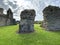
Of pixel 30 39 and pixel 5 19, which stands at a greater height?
pixel 5 19

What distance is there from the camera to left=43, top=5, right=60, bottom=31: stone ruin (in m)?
43.9

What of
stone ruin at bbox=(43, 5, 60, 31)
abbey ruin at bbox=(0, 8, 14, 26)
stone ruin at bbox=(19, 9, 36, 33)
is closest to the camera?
stone ruin at bbox=(19, 9, 36, 33)

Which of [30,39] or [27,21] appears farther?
[27,21]

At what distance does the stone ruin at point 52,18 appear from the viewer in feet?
144

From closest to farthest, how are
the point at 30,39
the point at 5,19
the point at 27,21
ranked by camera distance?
the point at 30,39
the point at 27,21
the point at 5,19

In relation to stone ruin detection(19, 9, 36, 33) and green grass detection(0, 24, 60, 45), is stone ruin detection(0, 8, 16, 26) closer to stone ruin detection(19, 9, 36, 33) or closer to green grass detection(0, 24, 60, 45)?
stone ruin detection(19, 9, 36, 33)

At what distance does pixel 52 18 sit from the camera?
44.2 meters

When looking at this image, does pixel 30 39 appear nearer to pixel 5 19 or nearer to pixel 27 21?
pixel 27 21

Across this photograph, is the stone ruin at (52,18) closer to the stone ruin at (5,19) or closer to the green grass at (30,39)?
the green grass at (30,39)

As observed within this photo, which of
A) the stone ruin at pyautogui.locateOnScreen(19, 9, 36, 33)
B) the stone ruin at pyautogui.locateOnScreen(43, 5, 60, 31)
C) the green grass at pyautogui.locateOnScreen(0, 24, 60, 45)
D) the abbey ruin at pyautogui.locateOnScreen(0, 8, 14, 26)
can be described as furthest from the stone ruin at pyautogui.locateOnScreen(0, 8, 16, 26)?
the green grass at pyautogui.locateOnScreen(0, 24, 60, 45)

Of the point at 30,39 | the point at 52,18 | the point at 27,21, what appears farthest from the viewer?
the point at 52,18

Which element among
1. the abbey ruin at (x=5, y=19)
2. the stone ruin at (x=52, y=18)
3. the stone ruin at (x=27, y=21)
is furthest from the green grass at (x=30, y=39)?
the abbey ruin at (x=5, y=19)

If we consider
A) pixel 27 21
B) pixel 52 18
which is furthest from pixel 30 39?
pixel 52 18

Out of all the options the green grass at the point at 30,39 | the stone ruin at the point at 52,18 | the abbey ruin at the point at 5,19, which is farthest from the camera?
the abbey ruin at the point at 5,19
